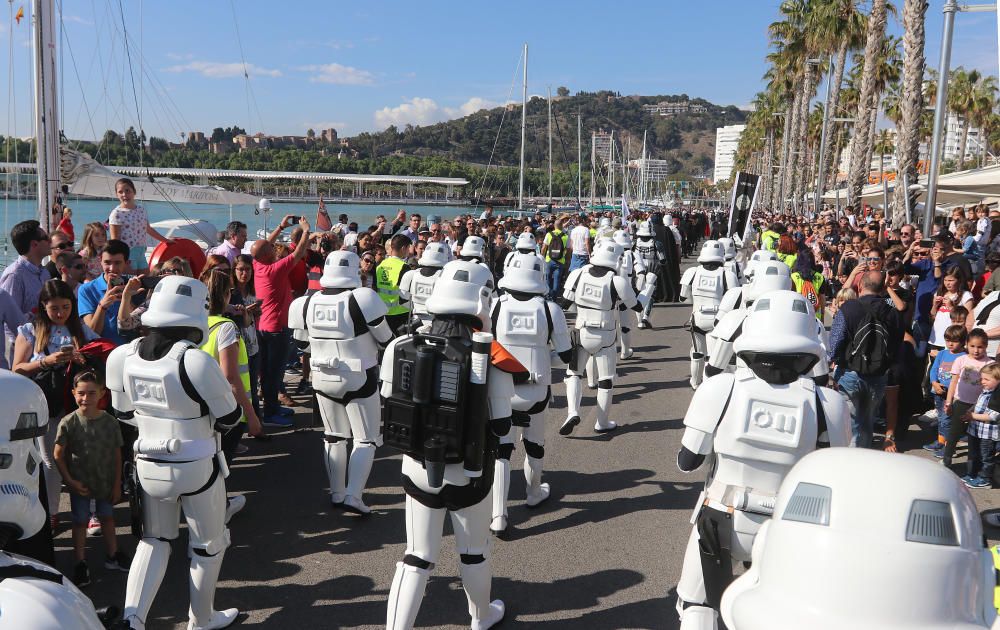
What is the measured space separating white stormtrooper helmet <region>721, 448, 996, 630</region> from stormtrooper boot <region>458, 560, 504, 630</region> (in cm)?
242

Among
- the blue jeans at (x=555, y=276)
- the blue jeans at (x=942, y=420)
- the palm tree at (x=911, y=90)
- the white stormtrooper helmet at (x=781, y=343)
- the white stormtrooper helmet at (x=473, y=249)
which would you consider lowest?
the blue jeans at (x=942, y=420)

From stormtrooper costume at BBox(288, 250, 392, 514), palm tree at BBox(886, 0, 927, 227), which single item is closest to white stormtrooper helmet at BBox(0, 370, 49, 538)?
stormtrooper costume at BBox(288, 250, 392, 514)

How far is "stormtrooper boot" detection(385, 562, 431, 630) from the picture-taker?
380cm

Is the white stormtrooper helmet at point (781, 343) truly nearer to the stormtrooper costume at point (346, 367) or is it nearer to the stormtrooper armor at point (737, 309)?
the stormtrooper armor at point (737, 309)

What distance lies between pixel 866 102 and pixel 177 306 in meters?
28.4

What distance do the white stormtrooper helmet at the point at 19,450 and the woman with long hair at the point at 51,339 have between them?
8.28ft

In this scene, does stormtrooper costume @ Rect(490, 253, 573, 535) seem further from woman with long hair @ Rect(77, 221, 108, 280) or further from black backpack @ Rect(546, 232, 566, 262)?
black backpack @ Rect(546, 232, 566, 262)

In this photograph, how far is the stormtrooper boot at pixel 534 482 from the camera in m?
6.16

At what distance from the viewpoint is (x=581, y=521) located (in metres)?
5.90

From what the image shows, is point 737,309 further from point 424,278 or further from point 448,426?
point 448,426

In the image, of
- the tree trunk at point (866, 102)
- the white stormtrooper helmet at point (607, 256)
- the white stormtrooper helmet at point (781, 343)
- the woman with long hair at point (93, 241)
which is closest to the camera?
the white stormtrooper helmet at point (781, 343)

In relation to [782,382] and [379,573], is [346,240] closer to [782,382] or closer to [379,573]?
[379,573]

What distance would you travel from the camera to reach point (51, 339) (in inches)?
197

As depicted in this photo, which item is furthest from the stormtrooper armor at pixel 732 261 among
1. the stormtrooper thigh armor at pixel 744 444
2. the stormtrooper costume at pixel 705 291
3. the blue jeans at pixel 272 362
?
the stormtrooper thigh armor at pixel 744 444
